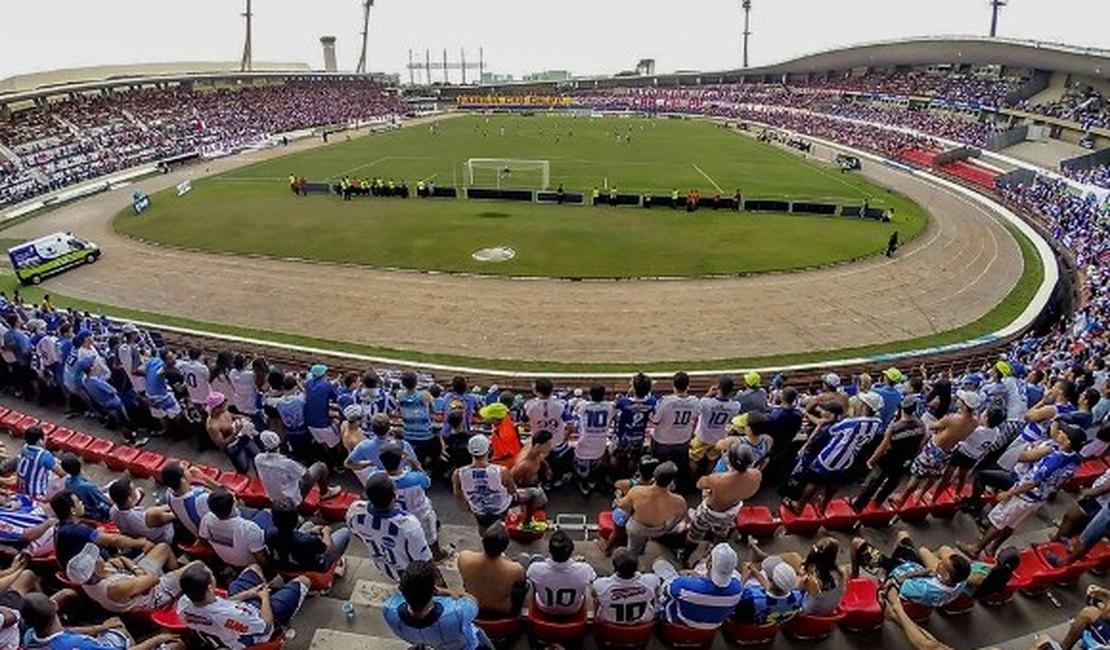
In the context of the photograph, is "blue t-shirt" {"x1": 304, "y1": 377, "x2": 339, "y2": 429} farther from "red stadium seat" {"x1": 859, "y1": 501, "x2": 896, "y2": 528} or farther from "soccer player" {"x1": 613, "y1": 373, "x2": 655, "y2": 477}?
"red stadium seat" {"x1": 859, "y1": 501, "x2": 896, "y2": 528}

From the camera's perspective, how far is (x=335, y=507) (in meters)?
8.44

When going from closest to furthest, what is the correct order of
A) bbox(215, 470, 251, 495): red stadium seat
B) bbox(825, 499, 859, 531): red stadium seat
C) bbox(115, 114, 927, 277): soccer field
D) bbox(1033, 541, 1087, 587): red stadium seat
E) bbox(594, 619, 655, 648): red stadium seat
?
1. bbox(594, 619, 655, 648): red stadium seat
2. bbox(1033, 541, 1087, 587): red stadium seat
3. bbox(825, 499, 859, 531): red stadium seat
4. bbox(215, 470, 251, 495): red stadium seat
5. bbox(115, 114, 927, 277): soccer field

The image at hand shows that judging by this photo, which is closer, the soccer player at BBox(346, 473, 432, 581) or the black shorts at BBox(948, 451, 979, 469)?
the soccer player at BBox(346, 473, 432, 581)

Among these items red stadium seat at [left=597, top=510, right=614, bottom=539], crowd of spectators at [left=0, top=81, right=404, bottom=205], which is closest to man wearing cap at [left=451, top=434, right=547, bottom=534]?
red stadium seat at [left=597, top=510, right=614, bottom=539]

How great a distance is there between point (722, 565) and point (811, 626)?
1.48m

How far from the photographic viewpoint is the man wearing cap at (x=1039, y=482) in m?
7.28

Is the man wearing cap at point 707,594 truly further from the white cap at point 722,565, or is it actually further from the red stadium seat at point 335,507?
the red stadium seat at point 335,507

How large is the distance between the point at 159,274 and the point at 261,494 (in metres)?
23.6

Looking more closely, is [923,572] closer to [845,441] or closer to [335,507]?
[845,441]

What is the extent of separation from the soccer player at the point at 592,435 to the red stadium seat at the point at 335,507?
305 cm

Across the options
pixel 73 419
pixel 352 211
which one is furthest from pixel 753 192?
pixel 73 419

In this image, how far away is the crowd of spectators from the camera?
49.0 m

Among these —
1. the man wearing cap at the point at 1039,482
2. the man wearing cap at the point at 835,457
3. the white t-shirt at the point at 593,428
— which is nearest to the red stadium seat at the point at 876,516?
the man wearing cap at the point at 835,457

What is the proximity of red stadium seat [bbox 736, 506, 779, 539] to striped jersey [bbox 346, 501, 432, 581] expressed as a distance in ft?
12.8
